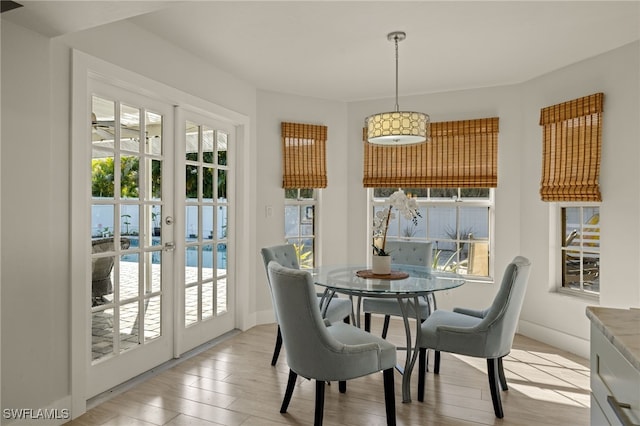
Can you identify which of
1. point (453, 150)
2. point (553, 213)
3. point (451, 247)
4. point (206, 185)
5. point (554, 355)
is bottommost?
point (554, 355)

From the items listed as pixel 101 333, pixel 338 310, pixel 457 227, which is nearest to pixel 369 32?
pixel 338 310

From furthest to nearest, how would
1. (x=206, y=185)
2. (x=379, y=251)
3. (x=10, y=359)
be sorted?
(x=206, y=185), (x=379, y=251), (x=10, y=359)

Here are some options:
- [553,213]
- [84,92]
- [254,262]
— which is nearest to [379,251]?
[254,262]

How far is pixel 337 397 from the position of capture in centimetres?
268

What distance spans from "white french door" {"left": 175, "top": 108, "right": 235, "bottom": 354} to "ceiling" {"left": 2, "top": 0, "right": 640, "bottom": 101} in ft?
2.20

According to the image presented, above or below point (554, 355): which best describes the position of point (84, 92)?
above

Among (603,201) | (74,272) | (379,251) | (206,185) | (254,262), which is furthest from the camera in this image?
(254,262)

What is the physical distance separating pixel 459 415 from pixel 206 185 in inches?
106

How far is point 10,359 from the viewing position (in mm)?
2074

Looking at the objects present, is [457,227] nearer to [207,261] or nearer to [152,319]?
[207,261]

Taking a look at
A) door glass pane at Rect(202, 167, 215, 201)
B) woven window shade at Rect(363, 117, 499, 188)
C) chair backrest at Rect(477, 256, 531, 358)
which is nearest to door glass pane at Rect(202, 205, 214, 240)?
door glass pane at Rect(202, 167, 215, 201)

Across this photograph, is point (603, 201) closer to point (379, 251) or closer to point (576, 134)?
point (576, 134)

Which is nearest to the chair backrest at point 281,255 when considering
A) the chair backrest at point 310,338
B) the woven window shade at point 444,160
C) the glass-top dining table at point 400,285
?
the glass-top dining table at point 400,285

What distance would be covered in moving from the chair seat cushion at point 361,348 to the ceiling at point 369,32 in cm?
196
